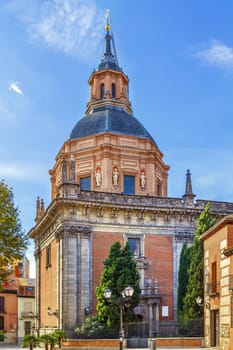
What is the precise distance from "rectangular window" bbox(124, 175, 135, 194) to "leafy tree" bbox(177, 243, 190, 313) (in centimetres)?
686

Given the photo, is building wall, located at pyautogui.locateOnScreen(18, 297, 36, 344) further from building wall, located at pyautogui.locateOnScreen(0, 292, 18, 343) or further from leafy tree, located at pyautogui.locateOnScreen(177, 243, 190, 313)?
leafy tree, located at pyautogui.locateOnScreen(177, 243, 190, 313)

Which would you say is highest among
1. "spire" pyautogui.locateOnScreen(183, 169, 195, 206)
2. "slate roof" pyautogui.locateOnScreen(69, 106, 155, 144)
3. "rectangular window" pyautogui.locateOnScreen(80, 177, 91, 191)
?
"slate roof" pyautogui.locateOnScreen(69, 106, 155, 144)

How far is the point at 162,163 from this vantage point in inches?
1809

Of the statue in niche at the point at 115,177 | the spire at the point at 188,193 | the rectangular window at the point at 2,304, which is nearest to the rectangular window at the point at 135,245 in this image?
the spire at the point at 188,193

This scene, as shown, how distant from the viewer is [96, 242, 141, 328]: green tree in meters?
31.6

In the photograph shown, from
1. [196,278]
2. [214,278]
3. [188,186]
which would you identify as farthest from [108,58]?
[214,278]

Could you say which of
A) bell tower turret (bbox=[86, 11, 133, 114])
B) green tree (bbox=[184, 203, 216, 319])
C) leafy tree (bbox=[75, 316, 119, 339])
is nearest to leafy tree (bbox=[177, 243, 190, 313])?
green tree (bbox=[184, 203, 216, 319])

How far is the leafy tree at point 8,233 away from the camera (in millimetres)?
25469

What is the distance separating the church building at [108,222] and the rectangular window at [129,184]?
0.25 feet

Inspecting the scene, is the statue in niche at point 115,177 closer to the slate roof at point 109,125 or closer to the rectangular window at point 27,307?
the slate roof at point 109,125

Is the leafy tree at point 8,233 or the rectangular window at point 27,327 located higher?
the leafy tree at point 8,233

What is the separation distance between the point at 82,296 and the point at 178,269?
23.1ft

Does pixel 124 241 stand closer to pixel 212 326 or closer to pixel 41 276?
pixel 41 276

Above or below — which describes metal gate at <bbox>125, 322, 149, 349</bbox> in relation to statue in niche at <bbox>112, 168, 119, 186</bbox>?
below
